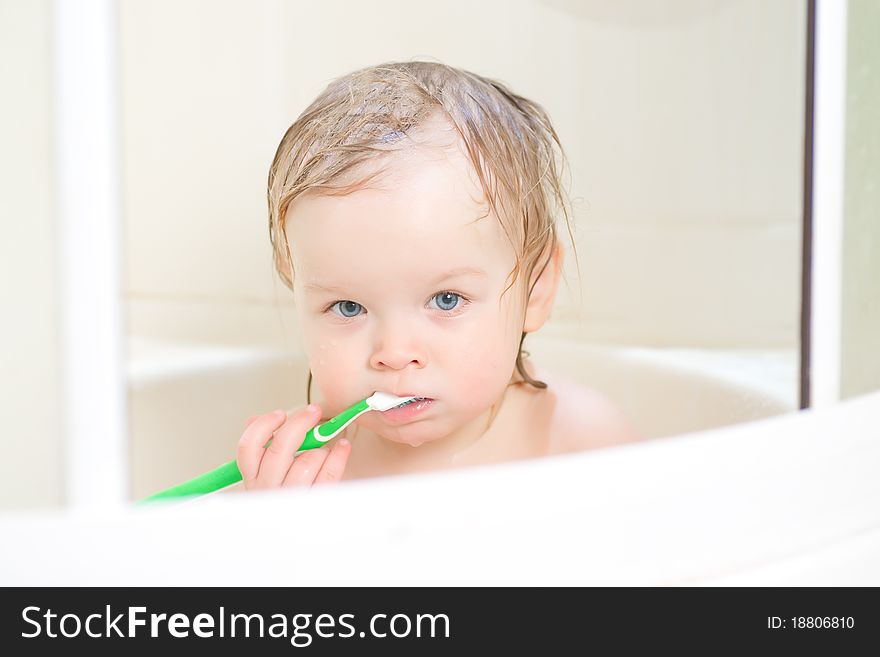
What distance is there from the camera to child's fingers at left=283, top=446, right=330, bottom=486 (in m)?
0.63

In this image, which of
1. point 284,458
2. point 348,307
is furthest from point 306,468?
point 348,307

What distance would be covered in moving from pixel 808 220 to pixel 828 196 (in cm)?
3

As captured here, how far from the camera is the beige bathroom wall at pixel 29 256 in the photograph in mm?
355

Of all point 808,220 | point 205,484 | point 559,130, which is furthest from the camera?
point 559,130

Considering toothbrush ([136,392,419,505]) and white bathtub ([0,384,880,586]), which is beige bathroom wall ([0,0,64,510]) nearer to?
white bathtub ([0,384,880,586])

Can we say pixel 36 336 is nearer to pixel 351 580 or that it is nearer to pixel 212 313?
pixel 351 580

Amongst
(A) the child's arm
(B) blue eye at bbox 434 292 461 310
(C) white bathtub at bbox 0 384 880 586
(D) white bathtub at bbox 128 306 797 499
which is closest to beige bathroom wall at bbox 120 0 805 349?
(D) white bathtub at bbox 128 306 797 499

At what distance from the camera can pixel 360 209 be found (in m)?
0.62

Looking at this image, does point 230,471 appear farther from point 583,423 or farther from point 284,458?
point 583,423

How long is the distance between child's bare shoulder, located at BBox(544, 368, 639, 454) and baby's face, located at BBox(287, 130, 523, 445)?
17cm

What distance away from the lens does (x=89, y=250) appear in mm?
346

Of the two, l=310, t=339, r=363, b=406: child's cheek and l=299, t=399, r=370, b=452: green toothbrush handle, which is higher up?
l=310, t=339, r=363, b=406: child's cheek

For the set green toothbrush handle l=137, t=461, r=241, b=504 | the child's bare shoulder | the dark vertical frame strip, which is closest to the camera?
green toothbrush handle l=137, t=461, r=241, b=504
